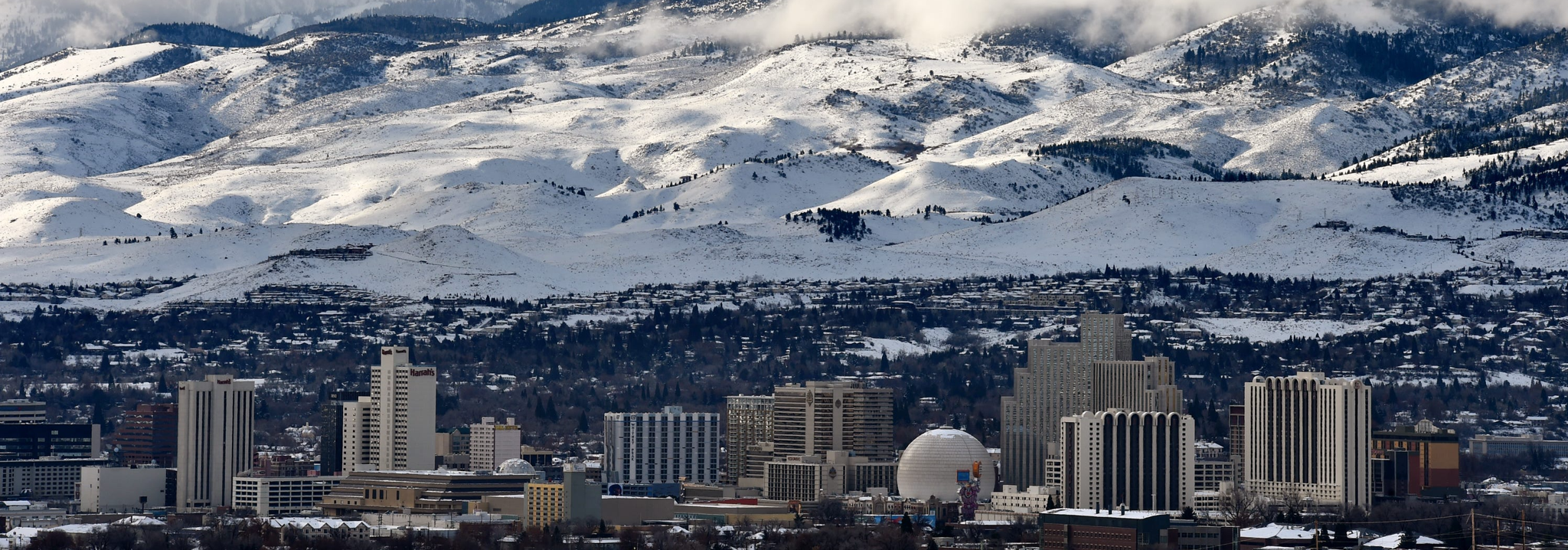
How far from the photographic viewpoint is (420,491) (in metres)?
180

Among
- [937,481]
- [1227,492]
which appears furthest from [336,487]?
[1227,492]

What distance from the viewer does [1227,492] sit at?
585 feet

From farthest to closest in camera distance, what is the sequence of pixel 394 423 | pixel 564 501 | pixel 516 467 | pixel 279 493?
pixel 394 423 → pixel 516 467 → pixel 279 493 → pixel 564 501

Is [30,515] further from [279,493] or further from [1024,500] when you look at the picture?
[1024,500]

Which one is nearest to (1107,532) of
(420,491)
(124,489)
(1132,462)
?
(1132,462)

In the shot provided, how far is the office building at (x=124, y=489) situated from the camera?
185m

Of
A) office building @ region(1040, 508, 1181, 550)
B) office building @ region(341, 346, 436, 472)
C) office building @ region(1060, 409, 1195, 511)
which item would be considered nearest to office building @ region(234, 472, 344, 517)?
office building @ region(341, 346, 436, 472)

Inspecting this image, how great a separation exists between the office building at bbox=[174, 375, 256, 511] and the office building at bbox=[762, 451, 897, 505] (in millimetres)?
28607

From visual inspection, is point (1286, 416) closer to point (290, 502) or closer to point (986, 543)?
point (986, 543)

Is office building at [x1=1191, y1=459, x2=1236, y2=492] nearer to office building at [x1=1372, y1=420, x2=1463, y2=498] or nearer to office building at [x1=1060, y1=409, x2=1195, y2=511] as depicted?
office building at [x1=1060, y1=409, x2=1195, y2=511]

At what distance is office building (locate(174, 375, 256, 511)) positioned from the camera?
18875cm

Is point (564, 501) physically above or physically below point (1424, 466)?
below

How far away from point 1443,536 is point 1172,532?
14552mm

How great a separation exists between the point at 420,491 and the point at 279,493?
789cm
